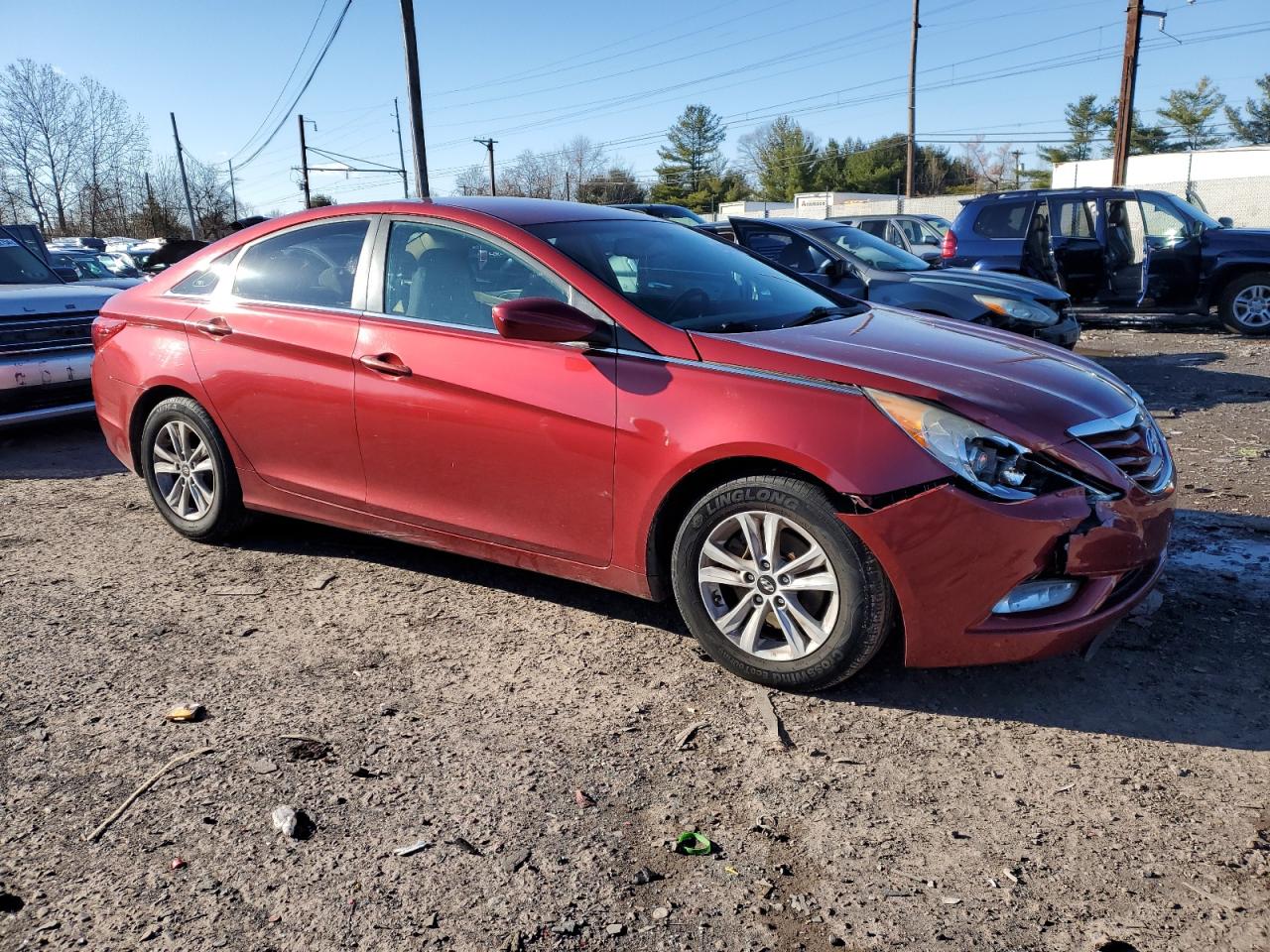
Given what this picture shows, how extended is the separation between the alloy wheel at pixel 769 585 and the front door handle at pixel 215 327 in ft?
8.68

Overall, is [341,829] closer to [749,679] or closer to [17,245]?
[749,679]

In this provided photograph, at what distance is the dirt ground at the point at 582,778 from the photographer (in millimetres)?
2322

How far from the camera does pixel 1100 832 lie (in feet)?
8.54

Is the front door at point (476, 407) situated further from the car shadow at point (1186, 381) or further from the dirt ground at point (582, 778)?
the car shadow at point (1186, 381)

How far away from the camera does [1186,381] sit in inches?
361

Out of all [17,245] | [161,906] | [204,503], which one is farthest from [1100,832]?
[17,245]

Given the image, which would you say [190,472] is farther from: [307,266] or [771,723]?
[771,723]

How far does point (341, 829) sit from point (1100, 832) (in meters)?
2.01

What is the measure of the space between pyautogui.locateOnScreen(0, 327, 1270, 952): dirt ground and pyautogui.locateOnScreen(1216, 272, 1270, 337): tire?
8.82 metres

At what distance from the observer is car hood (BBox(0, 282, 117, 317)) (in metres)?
7.50

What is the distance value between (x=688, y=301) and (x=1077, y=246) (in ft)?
33.9

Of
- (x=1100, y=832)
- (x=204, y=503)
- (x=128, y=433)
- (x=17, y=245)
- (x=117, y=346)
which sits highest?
(x=17, y=245)

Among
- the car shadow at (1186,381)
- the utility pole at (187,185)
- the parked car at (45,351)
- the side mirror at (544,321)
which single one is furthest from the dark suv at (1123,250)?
the utility pole at (187,185)

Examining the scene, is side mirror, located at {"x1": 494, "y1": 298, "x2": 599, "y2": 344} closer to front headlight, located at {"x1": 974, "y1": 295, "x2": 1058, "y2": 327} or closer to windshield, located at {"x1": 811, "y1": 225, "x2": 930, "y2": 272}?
front headlight, located at {"x1": 974, "y1": 295, "x2": 1058, "y2": 327}
